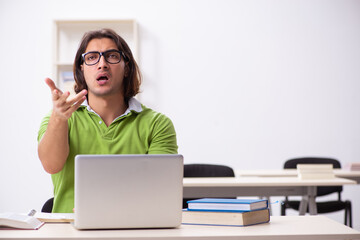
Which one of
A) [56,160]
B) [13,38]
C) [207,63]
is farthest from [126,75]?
[13,38]

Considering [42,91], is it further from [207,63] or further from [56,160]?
[56,160]

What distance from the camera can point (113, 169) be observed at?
1287 mm

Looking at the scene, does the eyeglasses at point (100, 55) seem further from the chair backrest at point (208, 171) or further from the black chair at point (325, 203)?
the black chair at point (325, 203)

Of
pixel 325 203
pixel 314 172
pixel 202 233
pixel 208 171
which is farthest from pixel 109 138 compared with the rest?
pixel 325 203

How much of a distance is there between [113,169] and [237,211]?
40 cm

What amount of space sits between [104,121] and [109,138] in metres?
0.11

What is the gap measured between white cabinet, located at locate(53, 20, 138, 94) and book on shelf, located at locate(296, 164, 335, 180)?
2.23 meters

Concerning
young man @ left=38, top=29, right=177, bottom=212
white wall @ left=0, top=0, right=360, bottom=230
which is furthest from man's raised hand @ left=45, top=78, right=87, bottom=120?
white wall @ left=0, top=0, right=360, bottom=230

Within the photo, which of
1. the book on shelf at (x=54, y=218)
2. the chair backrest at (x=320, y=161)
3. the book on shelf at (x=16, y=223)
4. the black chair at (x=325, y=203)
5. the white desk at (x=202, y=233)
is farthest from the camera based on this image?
the chair backrest at (x=320, y=161)

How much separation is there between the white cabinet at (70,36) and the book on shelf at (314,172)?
2.23m

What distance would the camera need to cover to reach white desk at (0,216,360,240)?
4.12ft

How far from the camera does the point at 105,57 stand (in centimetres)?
208

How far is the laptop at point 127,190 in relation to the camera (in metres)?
1.29

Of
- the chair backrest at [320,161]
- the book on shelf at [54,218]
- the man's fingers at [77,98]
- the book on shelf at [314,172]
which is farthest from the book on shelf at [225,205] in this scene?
the chair backrest at [320,161]
